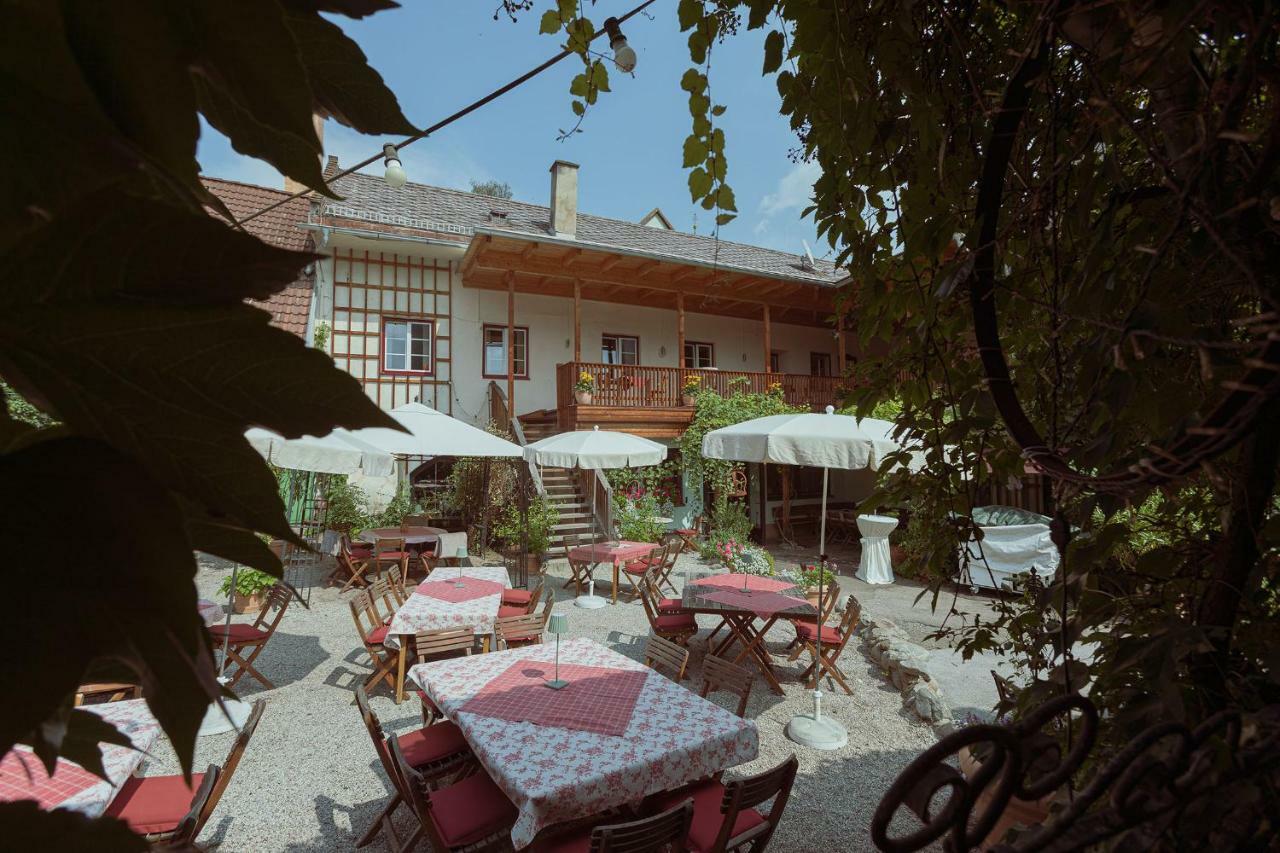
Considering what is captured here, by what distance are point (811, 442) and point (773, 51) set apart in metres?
6.18

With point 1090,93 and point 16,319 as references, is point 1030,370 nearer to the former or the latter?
point 1090,93

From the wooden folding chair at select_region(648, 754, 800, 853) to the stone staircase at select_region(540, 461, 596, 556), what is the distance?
25.9 ft

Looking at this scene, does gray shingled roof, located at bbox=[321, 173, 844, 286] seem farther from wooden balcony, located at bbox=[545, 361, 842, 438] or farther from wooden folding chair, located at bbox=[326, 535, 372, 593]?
wooden folding chair, located at bbox=[326, 535, 372, 593]

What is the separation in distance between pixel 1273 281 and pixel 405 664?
248 inches

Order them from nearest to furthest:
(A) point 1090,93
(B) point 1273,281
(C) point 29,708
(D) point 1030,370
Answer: (C) point 29,708, (B) point 1273,281, (A) point 1090,93, (D) point 1030,370

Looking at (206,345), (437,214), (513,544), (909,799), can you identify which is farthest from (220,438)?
(437,214)

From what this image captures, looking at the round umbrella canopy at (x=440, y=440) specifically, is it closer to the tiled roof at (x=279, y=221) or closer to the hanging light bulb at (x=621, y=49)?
the tiled roof at (x=279, y=221)

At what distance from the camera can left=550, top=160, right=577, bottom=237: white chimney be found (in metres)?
15.0

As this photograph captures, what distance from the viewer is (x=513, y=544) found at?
11391mm

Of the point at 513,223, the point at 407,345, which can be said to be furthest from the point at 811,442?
the point at 513,223

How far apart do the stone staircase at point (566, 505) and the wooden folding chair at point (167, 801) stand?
8072mm

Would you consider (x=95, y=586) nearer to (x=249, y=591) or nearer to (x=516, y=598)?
(x=516, y=598)

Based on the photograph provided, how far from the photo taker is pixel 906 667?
20.5 feet

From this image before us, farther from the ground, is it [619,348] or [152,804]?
[619,348]
